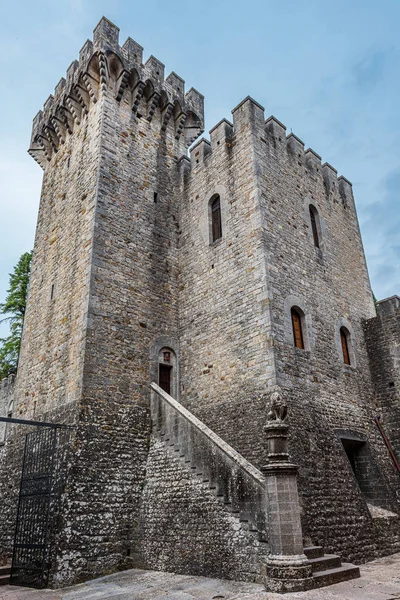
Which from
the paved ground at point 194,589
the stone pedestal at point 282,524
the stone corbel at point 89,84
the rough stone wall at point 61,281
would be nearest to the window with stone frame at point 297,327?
the stone pedestal at point 282,524

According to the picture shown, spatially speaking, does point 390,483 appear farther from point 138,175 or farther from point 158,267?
point 138,175

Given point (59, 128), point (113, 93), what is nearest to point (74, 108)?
point (59, 128)

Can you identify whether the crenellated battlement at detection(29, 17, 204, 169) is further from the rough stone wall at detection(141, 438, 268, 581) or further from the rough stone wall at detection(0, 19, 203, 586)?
the rough stone wall at detection(141, 438, 268, 581)

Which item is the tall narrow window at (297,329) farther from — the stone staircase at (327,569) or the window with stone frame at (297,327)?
the stone staircase at (327,569)

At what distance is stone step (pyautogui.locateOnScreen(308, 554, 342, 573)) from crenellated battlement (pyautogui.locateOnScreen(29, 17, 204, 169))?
12.9 metres

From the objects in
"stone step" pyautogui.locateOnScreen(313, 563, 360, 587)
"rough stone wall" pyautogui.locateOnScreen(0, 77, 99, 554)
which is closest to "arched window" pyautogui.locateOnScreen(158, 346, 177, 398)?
"rough stone wall" pyautogui.locateOnScreen(0, 77, 99, 554)

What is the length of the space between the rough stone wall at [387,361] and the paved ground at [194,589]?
401 centimetres

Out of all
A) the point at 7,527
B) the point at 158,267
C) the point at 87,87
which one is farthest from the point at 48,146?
the point at 7,527

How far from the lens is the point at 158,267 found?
43.5 ft

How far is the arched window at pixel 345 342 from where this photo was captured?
41.5 ft

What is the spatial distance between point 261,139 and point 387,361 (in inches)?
283

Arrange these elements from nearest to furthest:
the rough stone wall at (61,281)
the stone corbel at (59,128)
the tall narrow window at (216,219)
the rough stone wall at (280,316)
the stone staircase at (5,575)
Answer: the stone staircase at (5,575) → the rough stone wall at (280,316) → the rough stone wall at (61,281) → the tall narrow window at (216,219) → the stone corbel at (59,128)

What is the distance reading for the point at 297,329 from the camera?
442 inches

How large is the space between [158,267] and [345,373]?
5.92m
